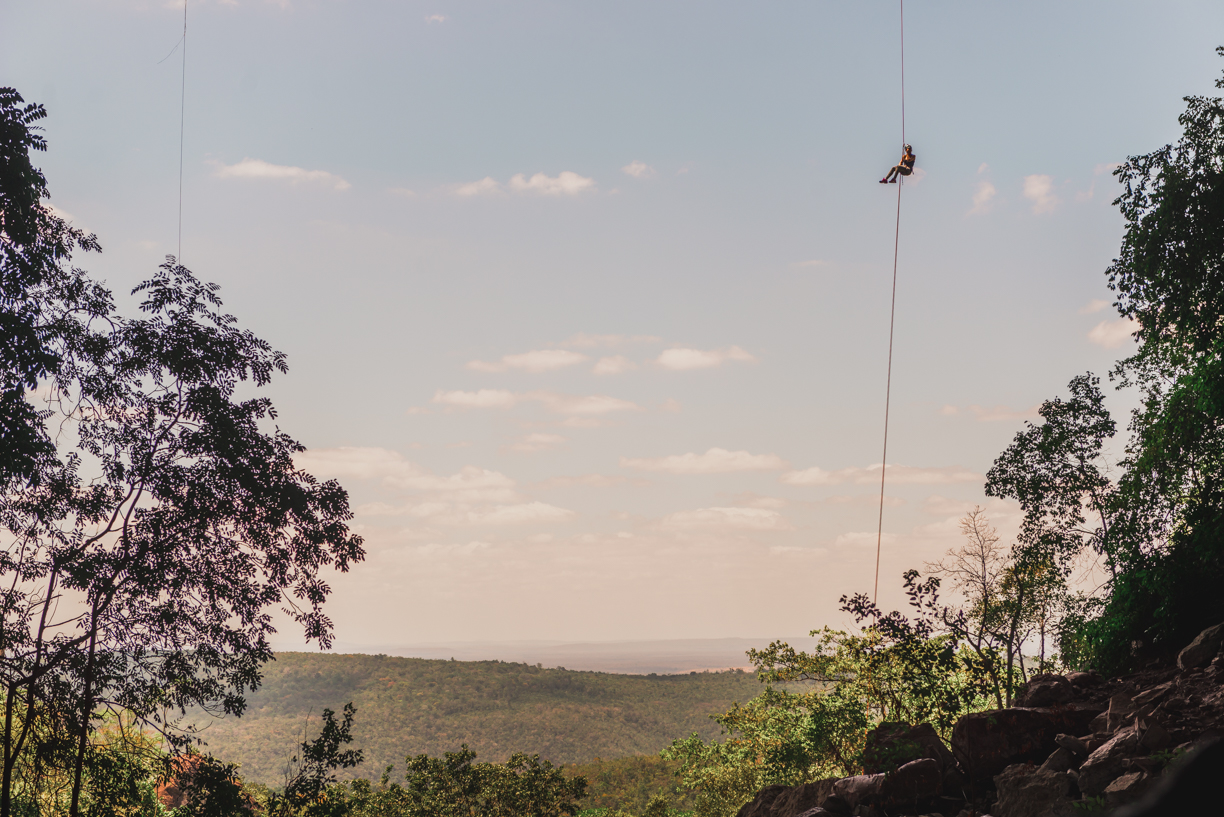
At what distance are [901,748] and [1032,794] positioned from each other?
194 cm

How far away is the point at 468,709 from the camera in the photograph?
3553 inches

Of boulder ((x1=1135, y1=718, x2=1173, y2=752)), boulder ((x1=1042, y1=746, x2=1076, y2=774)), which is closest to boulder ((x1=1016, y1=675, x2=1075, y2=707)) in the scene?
boulder ((x1=1042, y1=746, x2=1076, y2=774))

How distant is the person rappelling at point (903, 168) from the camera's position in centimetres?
1438

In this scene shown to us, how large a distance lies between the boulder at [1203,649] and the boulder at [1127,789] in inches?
199

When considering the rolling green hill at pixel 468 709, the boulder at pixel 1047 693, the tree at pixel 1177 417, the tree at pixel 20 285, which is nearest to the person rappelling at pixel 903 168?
the tree at pixel 1177 417

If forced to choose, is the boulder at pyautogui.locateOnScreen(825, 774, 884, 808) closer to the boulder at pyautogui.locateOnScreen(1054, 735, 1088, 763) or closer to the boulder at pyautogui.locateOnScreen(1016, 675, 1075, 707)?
the boulder at pyautogui.locateOnScreen(1054, 735, 1088, 763)

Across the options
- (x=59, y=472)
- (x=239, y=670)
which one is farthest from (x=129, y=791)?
(x=59, y=472)

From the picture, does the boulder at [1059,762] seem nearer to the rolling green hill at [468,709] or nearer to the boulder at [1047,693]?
the boulder at [1047,693]

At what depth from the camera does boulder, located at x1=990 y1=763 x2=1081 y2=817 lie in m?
8.48

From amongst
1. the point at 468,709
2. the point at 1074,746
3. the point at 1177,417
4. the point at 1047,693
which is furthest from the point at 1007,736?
the point at 468,709

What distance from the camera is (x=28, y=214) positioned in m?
12.9

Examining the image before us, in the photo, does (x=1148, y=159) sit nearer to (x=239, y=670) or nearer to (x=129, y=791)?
(x=239, y=670)

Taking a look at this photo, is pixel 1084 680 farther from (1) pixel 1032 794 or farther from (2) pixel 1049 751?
(1) pixel 1032 794

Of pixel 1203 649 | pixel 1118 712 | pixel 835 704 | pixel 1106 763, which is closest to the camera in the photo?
pixel 1106 763
